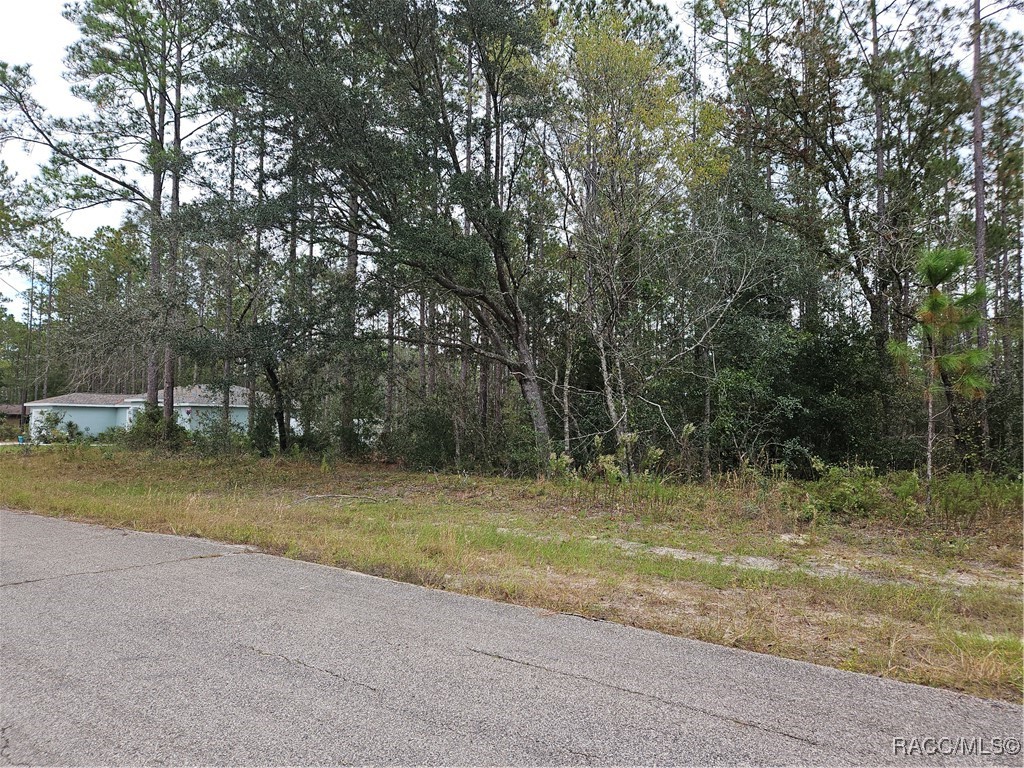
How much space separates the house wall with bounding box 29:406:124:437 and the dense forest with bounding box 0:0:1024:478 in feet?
72.4

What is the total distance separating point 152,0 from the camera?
901 inches

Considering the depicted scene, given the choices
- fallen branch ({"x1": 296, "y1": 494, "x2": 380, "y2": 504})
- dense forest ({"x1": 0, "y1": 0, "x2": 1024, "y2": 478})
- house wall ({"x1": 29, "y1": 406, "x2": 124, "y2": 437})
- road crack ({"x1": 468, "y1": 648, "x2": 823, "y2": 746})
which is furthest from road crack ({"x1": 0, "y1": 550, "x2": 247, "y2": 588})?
house wall ({"x1": 29, "y1": 406, "x2": 124, "y2": 437})

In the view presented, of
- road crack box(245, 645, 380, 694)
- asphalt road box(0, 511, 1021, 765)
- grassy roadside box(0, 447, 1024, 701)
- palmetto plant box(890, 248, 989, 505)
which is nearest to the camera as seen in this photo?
asphalt road box(0, 511, 1021, 765)

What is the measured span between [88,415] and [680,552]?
4017 cm

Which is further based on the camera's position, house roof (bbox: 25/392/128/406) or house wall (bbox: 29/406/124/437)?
house roof (bbox: 25/392/128/406)

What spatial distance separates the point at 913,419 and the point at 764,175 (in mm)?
7593

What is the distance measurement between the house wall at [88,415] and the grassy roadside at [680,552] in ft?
91.6

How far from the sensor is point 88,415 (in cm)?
3759

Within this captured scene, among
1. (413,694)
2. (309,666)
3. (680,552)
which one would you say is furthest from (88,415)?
(413,694)

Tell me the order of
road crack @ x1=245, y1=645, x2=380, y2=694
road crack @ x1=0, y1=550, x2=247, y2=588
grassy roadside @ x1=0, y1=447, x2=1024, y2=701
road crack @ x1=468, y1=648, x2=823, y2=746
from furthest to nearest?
1. road crack @ x1=0, y1=550, x2=247, y2=588
2. grassy roadside @ x1=0, y1=447, x2=1024, y2=701
3. road crack @ x1=245, y1=645, x2=380, y2=694
4. road crack @ x1=468, y1=648, x2=823, y2=746

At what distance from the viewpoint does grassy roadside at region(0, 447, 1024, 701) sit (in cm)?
436

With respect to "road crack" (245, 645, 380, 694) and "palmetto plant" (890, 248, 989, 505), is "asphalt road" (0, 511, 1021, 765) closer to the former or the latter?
"road crack" (245, 645, 380, 694)

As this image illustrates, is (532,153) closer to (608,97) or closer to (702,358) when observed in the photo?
(608,97)

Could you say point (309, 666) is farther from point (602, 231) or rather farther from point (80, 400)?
point (80, 400)
